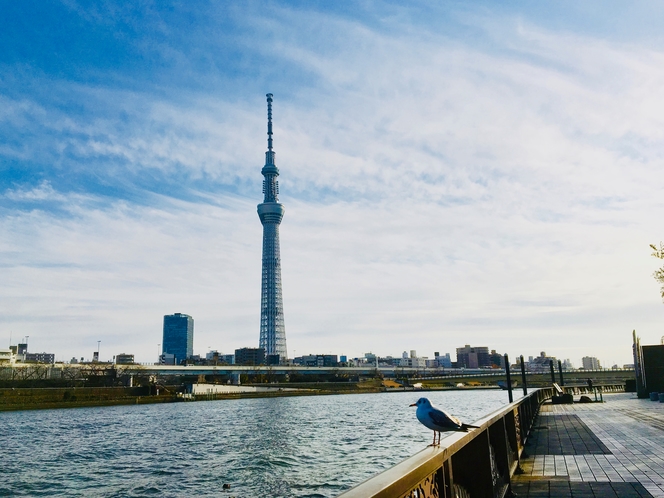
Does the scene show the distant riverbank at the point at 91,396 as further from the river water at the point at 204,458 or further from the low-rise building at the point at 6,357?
the low-rise building at the point at 6,357

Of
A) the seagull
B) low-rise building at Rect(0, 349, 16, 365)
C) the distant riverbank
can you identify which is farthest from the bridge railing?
low-rise building at Rect(0, 349, 16, 365)

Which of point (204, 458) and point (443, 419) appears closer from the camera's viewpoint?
point (443, 419)

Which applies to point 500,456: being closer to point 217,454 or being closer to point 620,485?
point 620,485

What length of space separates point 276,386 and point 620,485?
17135 centimetres

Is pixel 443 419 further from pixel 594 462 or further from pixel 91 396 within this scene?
pixel 91 396

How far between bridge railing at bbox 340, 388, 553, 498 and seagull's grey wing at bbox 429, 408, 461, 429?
0.12m

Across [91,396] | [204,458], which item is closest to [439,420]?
[204,458]

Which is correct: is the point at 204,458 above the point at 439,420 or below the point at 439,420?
below

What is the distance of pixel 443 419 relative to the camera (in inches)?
240

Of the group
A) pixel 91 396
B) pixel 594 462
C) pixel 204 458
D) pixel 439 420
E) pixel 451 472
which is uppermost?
pixel 439 420

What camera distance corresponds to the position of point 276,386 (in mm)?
174500

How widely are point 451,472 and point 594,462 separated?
9.58m

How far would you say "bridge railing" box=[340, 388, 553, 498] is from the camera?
340cm

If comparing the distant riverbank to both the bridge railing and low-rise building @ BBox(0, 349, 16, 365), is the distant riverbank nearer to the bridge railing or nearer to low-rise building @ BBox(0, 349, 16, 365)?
low-rise building @ BBox(0, 349, 16, 365)
